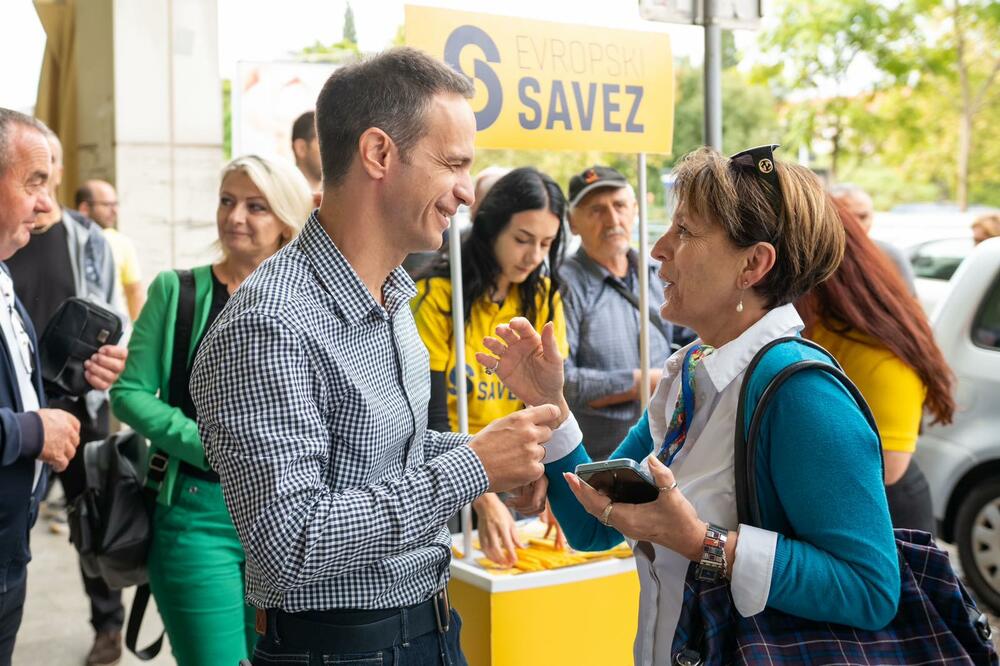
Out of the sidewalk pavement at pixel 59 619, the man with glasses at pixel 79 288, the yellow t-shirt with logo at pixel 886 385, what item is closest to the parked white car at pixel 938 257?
the sidewalk pavement at pixel 59 619

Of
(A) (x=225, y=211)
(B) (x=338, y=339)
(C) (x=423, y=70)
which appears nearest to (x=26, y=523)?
(A) (x=225, y=211)

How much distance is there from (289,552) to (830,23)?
24.3 metres

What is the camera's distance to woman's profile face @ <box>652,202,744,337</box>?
2.06 meters

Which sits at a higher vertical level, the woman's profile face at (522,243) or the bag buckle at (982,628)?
the woman's profile face at (522,243)

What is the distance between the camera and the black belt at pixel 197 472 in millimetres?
3068

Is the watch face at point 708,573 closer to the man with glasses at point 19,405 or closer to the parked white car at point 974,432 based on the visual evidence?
the man with glasses at point 19,405

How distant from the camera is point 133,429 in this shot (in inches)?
126

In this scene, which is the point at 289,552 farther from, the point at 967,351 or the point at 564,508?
the point at 967,351

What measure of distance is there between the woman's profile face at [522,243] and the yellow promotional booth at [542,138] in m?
0.39

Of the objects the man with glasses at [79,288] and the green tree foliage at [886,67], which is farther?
the green tree foliage at [886,67]

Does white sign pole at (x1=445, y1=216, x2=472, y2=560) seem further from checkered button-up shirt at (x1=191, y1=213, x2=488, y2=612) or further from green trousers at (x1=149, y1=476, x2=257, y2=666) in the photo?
checkered button-up shirt at (x1=191, y1=213, x2=488, y2=612)

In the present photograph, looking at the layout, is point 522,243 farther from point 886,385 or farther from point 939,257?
point 939,257

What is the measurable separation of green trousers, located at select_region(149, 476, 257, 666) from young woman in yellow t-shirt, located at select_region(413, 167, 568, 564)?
849 millimetres

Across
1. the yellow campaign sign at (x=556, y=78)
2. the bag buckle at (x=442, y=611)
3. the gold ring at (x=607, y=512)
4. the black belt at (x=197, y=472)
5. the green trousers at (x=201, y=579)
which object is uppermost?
the yellow campaign sign at (x=556, y=78)
